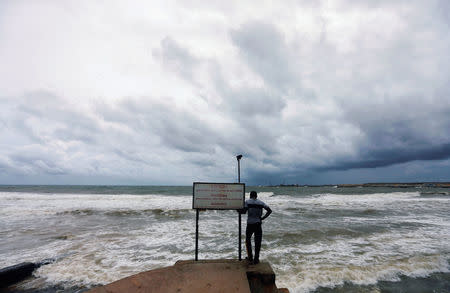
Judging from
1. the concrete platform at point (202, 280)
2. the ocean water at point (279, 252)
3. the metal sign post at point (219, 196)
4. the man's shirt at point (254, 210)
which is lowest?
the ocean water at point (279, 252)

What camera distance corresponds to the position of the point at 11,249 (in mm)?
9312

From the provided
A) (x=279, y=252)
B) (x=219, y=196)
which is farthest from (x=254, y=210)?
(x=279, y=252)

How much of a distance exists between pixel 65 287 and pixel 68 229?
9.10 m

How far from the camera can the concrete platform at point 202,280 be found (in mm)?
3938

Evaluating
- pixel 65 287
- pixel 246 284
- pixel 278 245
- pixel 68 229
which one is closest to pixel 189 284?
A: pixel 246 284

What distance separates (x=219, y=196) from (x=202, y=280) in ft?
6.09

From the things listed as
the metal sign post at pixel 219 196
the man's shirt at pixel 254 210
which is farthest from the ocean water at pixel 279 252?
the metal sign post at pixel 219 196

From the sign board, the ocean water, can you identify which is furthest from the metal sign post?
the ocean water

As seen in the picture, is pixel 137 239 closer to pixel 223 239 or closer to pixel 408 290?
pixel 223 239

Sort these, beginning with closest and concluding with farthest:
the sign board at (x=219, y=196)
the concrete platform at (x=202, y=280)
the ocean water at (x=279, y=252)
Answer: the concrete platform at (x=202, y=280) → the sign board at (x=219, y=196) → the ocean water at (x=279, y=252)

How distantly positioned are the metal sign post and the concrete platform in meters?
1.29

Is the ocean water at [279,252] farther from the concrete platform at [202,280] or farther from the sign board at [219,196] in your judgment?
the sign board at [219,196]

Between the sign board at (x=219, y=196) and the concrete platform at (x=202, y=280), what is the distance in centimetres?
130

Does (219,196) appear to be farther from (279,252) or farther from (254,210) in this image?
(279,252)
